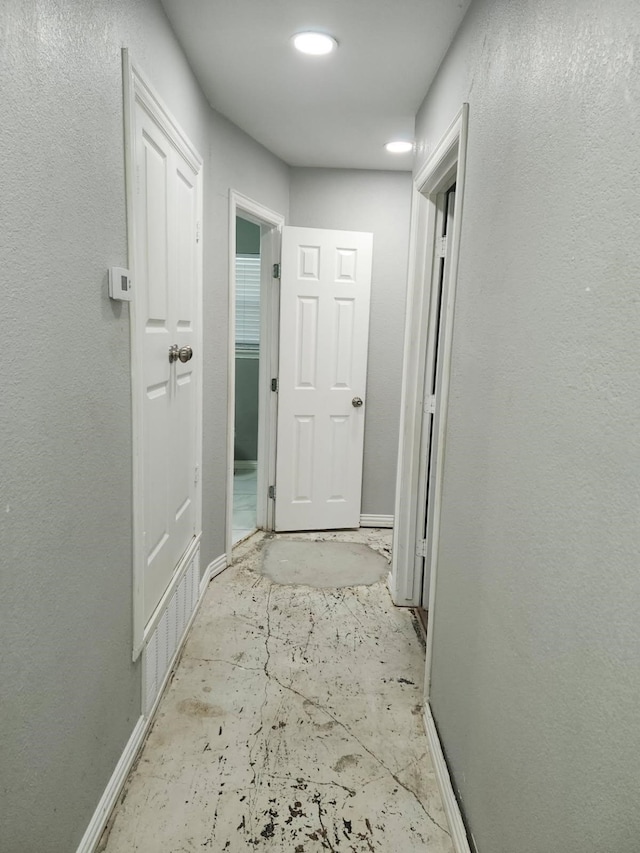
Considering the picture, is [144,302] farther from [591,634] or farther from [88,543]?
[591,634]

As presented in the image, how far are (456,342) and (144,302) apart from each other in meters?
0.98

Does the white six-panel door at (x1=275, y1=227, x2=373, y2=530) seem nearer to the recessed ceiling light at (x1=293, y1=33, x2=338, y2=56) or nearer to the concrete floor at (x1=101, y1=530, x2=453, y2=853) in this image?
the concrete floor at (x1=101, y1=530, x2=453, y2=853)

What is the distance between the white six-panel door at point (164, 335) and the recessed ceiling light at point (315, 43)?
61 centimetres

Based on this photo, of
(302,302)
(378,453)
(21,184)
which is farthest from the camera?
(378,453)

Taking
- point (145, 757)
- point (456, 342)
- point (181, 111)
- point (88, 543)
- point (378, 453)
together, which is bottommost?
point (145, 757)

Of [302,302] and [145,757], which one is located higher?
[302,302]

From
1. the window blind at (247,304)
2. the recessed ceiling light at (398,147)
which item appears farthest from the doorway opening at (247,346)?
the recessed ceiling light at (398,147)

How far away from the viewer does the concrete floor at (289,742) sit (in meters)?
1.51

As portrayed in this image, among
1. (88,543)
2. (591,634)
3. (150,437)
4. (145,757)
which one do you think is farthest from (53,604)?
(591,634)

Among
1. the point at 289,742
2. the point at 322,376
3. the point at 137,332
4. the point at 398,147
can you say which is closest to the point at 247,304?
the point at 322,376

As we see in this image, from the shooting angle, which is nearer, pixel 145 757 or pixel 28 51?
pixel 28 51

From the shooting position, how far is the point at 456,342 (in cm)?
176

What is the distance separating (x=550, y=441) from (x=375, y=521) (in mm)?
3065

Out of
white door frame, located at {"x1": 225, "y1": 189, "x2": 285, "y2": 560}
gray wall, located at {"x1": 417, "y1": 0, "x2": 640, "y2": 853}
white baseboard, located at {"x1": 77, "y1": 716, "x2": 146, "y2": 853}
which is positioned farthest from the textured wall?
white baseboard, located at {"x1": 77, "y1": 716, "x2": 146, "y2": 853}
